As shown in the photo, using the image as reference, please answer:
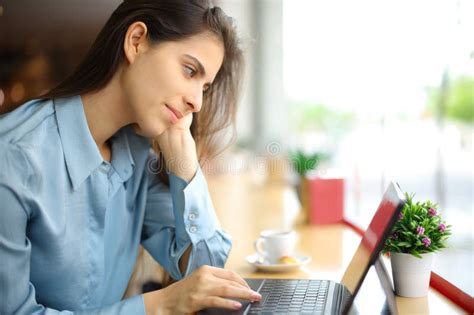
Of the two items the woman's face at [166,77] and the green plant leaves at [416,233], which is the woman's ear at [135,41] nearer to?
the woman's face at [166,77]

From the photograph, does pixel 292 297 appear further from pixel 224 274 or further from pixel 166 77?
pixel 166 77

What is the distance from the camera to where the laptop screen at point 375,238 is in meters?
0.77

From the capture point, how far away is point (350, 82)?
3.62 meters

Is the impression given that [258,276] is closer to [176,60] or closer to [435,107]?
[176,60]

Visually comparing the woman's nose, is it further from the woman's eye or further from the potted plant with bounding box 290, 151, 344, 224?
the potted plant with bounding box 290, 151, 344, 224

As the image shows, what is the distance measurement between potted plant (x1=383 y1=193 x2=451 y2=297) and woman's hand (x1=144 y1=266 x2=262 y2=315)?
0.26 meters

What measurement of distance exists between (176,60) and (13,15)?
2365 millimetres

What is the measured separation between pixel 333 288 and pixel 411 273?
0.15 metres

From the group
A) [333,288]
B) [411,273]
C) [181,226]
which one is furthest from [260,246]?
[411,273]

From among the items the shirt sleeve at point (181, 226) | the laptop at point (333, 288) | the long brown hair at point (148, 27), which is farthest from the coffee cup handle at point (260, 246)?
the long brown hair at point (148, 27)

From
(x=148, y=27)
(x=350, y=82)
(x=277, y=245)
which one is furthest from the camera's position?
(x=350, y=82)

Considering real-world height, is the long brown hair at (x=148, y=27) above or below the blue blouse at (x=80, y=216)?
above

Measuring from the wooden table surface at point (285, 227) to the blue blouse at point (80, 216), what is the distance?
0.20 m

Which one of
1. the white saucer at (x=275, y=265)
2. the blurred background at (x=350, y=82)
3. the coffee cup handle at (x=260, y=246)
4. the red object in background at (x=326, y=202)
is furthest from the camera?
the blurred background at (x=350, y=82)
